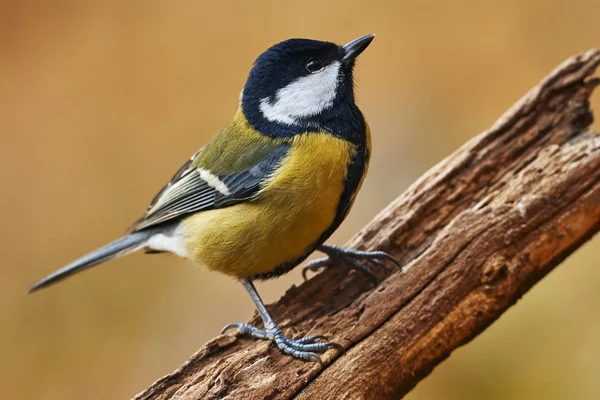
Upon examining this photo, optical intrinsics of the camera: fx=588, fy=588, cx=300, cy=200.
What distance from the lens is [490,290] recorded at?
5.27 ft

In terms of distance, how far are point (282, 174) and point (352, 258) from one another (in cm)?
46

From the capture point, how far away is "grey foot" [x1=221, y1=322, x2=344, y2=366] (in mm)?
1557

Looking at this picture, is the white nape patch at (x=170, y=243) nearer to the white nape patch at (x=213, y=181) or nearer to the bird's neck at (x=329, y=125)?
the white nape patch at (x=213, y=181)

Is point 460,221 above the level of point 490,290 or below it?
above

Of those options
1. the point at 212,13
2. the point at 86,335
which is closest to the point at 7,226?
the point at 86,335

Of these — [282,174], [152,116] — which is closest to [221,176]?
[282,174]

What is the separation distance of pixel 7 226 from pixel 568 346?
2692mm

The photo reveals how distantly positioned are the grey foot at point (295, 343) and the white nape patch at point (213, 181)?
1.29 feet

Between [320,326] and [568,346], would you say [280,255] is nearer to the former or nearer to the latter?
[320,326]

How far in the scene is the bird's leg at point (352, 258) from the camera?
1.83 meters

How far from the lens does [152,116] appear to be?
3172 millimetres

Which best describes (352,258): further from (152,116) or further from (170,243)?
(152,116)

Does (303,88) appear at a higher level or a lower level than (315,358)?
higher

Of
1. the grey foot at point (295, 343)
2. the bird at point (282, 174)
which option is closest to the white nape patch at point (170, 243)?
the bird at point (282, 174)
